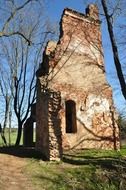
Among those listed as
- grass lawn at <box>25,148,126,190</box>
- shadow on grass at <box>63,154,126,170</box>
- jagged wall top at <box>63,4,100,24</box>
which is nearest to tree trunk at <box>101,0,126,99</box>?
shadow on grass at <box>63,154,126,170</box>

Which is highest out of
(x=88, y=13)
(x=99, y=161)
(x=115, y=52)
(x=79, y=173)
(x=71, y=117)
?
(x=88, y=13)

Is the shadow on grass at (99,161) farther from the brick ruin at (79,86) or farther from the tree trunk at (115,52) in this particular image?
the tree trunk at (115,52)

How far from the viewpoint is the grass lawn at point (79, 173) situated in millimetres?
9641

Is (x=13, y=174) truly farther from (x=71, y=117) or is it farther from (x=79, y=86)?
(x=79, y=86)

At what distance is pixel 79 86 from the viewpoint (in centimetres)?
1642

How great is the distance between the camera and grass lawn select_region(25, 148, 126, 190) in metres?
9.64

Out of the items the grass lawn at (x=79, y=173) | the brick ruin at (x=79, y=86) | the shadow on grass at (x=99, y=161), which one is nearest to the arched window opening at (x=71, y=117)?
the brick ruin at (x=79, y=86)

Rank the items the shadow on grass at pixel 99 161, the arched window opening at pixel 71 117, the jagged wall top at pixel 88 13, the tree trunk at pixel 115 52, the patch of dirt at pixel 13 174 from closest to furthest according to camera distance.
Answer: the patch of dirt at pixel 13 174 < the shadow on grass at pixel 99 161 < the tree trunk at pixel 115 52 < the arched window opening at pixel 71 117 < the jagged wall top at pixel 88 13

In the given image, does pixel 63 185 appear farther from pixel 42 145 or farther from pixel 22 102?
pixel 22 102

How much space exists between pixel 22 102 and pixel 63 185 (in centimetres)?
1317

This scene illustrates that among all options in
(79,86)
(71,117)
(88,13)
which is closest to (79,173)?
(71,117)

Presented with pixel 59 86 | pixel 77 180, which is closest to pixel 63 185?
pixel 77 180

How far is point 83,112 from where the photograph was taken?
16.2 m

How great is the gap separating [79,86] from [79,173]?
6.54 m
